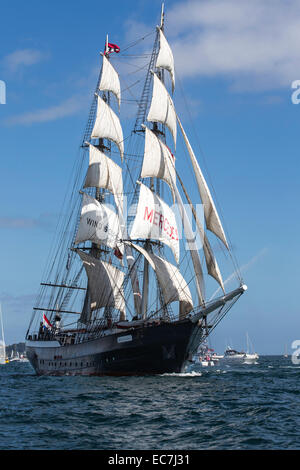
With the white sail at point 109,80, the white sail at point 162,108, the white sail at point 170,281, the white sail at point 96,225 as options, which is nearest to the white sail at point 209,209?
the white sail at point 170,281

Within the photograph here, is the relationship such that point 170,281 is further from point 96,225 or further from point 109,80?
point 109,80

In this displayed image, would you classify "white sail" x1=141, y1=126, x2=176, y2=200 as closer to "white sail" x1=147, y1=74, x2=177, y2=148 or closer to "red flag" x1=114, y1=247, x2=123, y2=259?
"white sail" x1=147, y1=74, x2=177, y2=148

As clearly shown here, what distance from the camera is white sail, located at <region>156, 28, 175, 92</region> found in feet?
200

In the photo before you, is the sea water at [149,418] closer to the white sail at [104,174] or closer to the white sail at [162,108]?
the white sail at [162,108]

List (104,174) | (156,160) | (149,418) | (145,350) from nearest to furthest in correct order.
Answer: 1. (149,418)
2. (145,350)
3. (156,160)
4. (104,174)

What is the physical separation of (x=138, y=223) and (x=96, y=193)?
18582 mm

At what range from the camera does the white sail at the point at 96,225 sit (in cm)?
6831

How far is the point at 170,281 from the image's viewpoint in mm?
53781

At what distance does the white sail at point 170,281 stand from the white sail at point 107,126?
22.3 metres

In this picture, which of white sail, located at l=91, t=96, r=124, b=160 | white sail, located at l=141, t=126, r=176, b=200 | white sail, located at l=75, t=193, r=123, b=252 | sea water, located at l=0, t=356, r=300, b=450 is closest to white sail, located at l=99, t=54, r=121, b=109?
white sail, located at l=91, t=96, r=124, b=160

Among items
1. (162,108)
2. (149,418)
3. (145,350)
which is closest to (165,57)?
(162,108)

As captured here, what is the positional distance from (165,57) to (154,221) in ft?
60.6

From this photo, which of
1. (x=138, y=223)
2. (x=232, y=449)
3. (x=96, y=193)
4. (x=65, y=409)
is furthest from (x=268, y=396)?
(x=96, y=193)
